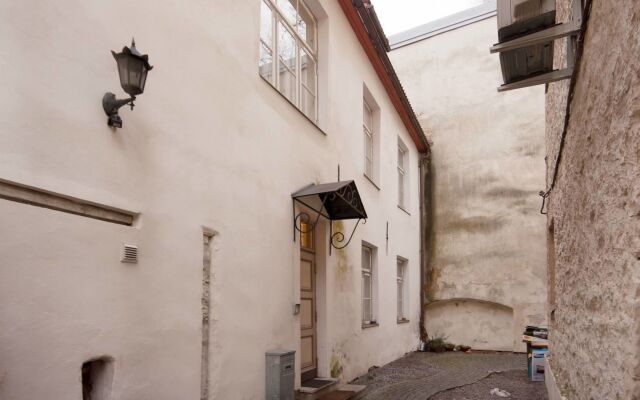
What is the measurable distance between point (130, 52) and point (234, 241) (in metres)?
2.06

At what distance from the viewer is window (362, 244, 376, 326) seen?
933 cm

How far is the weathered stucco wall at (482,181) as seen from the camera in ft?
42.3

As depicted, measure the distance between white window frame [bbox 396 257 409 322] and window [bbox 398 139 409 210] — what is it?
52.5 inches

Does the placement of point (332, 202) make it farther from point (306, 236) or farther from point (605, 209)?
point (605, 209)

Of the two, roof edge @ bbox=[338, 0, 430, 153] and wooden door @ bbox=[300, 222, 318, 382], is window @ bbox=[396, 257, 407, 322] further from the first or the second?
wooden door @ bbox=[300, 222, 318, 382]

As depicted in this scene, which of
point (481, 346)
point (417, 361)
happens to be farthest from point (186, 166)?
point (481, 346)

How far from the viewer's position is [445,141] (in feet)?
46.7

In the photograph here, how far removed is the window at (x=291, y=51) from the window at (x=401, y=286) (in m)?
5.66

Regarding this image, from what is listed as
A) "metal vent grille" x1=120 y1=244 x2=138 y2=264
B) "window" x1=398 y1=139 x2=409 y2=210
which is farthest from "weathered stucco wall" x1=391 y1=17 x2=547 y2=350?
"metal vent grille" x1=120 y1=244 x2=138 y2=264

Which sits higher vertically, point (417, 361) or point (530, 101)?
point (530, 101)

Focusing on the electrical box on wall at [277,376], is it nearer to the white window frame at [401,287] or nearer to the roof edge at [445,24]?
the white window frame at [401,287]

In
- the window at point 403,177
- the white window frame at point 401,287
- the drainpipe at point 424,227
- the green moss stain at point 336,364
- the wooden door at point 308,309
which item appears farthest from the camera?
the drainpipe at point 424,227

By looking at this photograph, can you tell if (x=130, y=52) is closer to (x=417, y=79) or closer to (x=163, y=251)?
(x=163, y=251)

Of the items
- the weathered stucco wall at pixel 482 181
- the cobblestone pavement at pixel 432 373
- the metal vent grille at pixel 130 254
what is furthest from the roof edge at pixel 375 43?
the metal vent grille at pixel 130 254
